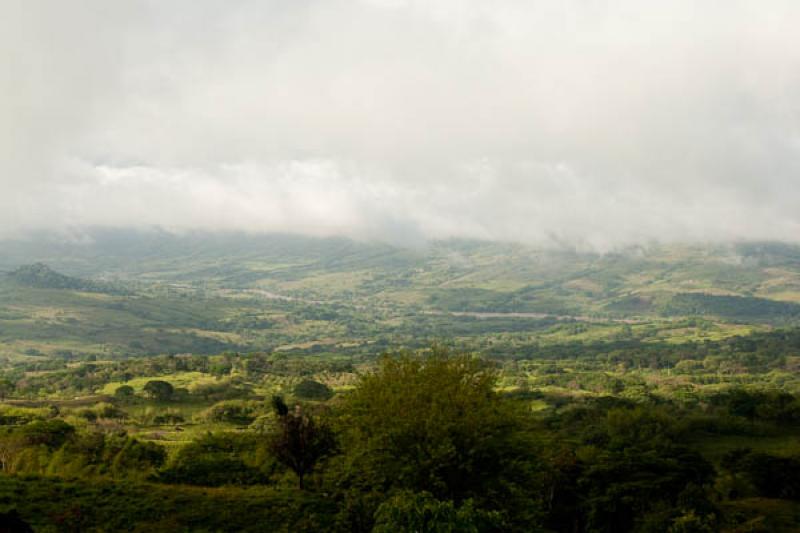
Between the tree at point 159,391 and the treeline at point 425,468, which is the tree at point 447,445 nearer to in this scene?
the treeline at point 425,468

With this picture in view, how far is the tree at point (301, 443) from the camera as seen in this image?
51.0 meters

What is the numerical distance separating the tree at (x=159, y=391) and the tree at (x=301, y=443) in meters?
120

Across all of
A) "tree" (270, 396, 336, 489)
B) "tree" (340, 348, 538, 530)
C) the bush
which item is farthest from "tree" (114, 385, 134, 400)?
"tree" (340, 348, 538, 530)

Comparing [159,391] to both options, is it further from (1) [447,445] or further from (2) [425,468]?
(1) [447,445]

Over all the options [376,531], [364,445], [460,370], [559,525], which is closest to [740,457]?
[559,525]

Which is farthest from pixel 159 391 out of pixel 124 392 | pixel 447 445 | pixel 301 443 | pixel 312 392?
pixel 447 445

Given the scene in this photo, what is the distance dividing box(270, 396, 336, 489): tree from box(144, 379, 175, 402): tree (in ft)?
394

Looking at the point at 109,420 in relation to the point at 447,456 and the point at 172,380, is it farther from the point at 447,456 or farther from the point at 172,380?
the point at 447,456

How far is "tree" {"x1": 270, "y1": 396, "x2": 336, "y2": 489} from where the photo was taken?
5097 centimetres

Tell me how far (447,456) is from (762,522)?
1571 inches

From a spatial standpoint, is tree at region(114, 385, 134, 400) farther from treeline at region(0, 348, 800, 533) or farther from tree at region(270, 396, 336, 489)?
tree at region(270, 396, 336, 489)

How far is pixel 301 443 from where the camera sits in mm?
51375

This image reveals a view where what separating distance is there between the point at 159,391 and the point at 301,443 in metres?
124

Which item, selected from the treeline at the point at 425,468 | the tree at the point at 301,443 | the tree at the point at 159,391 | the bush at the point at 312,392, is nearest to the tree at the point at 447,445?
the treeline at the point at 425,468
